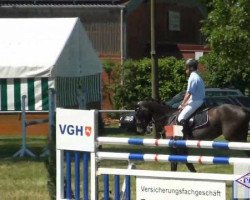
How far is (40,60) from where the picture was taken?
2636 centimetres

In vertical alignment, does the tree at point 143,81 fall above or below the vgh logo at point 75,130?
above

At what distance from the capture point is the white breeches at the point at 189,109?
18.8 meters

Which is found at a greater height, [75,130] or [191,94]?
[191,94]

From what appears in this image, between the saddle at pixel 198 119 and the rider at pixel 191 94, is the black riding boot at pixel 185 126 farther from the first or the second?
the saddle at pixel 198 119

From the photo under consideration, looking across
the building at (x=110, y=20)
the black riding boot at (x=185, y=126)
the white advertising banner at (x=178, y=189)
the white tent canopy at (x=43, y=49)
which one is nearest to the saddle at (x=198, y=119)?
the black riding boot at (x=185, y=126)

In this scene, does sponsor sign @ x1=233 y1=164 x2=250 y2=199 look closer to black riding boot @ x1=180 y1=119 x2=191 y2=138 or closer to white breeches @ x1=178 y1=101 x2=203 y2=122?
white breeches @ x1=178 y1=101 x2=203 y2=122

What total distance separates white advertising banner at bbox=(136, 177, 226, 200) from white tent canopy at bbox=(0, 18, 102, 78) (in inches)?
626

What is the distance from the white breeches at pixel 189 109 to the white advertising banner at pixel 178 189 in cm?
830

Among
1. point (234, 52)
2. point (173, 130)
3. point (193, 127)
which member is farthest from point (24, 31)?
point (173, 130)

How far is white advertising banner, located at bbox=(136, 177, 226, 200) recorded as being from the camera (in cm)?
999

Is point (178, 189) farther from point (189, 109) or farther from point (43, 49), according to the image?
point (43, 49)

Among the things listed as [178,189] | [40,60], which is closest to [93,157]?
[178,189]

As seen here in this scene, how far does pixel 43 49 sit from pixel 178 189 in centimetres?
1702

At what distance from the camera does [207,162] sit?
1025cm
